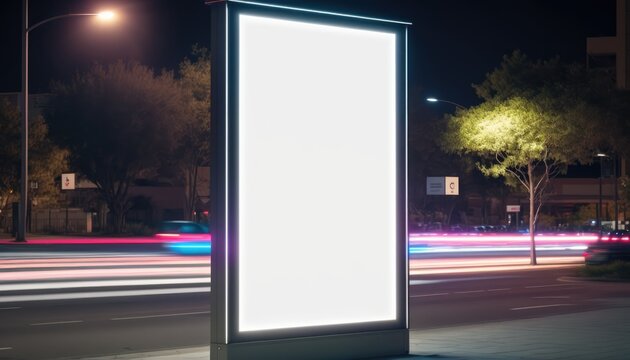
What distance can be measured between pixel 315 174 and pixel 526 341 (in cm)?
473

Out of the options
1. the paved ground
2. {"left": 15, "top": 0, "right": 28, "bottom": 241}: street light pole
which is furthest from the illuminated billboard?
{"left": 15, "top": 0, "right": 28, "bottom": 241}: street light pole

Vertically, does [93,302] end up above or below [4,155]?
below

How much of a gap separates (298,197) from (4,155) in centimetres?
5794

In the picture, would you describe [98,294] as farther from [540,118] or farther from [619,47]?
[619,47]

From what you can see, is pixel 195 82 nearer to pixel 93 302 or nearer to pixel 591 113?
pixel 591 113

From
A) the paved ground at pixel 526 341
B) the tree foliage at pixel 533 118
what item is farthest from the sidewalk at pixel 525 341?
the tree foliage at pixel 533 118

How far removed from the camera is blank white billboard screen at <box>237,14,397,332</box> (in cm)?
1173

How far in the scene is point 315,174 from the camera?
12375 millimetres

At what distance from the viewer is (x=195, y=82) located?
71250mm

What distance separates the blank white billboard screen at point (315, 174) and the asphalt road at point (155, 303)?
4.06 m

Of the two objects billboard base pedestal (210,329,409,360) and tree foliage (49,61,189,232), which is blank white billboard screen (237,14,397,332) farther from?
tree foliage (49,61,189,232)

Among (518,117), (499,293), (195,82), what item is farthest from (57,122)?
(499,293)

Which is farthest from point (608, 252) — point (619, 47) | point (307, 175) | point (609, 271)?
point (619, 47)

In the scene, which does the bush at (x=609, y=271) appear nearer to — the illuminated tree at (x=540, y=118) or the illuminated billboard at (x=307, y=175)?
the illuminated tree at (x=540, y=118)
